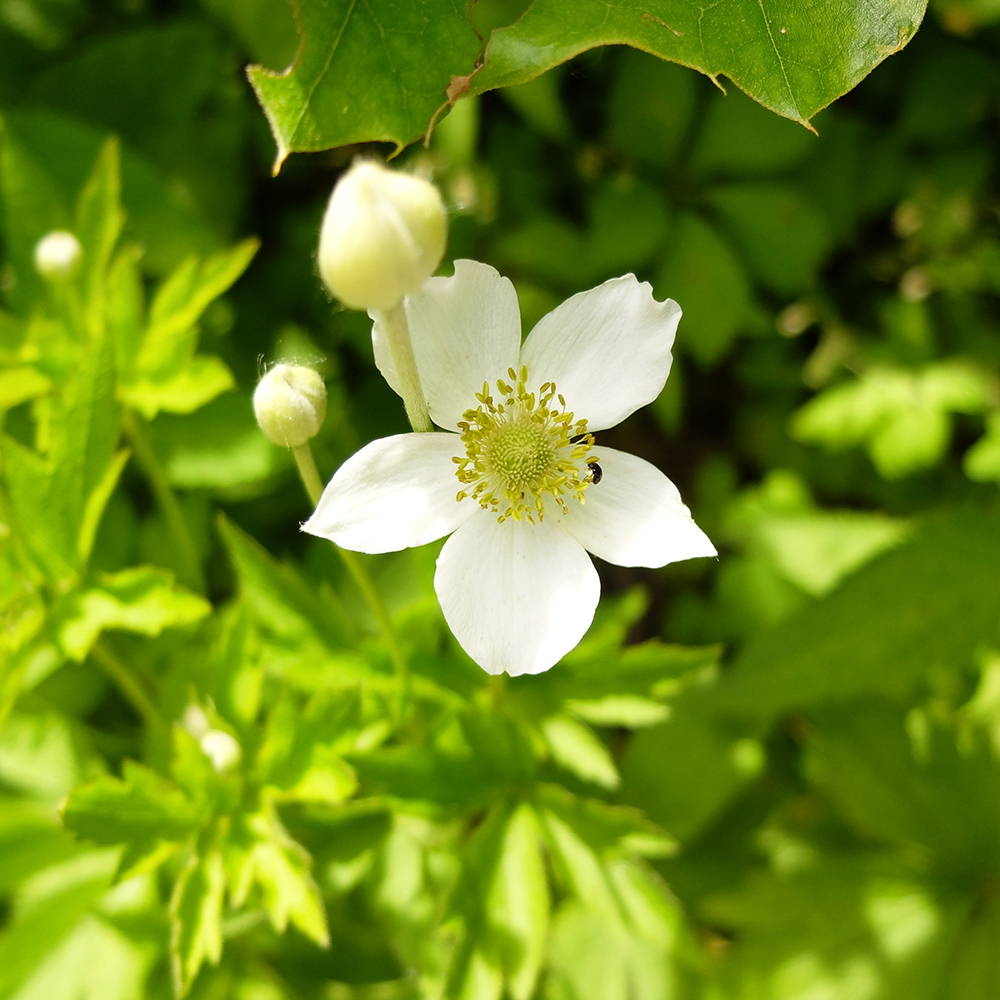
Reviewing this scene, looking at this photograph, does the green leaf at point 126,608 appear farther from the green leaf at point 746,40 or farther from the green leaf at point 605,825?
the green leaf at point 746,40

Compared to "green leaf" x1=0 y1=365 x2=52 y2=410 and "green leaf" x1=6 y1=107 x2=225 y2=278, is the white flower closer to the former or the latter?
"green leaf" x1=0 y1=365 x2=52 y2=410

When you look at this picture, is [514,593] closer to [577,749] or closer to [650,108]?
[577,749]

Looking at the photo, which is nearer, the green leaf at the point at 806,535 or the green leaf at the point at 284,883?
the green leaf at the point at 284,883

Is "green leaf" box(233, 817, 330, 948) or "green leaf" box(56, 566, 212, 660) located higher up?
"green leaf" box(56, 566, 212, 660)

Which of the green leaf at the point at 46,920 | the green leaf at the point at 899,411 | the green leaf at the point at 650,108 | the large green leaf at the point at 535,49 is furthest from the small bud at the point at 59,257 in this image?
the green leaf at the point at 899,411

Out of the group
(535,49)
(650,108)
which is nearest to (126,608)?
(535,49)

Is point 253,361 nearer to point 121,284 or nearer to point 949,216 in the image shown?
point 121,284

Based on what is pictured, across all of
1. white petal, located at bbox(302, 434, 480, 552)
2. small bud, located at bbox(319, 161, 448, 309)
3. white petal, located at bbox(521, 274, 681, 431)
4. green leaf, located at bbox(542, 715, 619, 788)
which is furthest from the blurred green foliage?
small bud, located at bbox(319, 161, 448, 309)
